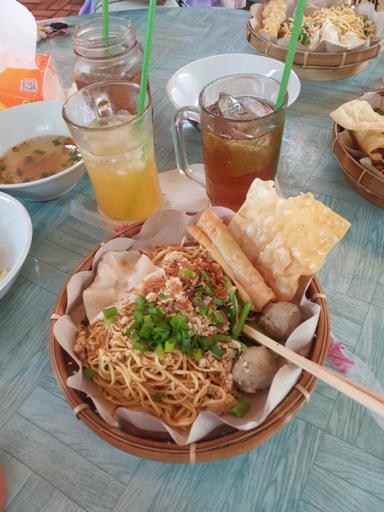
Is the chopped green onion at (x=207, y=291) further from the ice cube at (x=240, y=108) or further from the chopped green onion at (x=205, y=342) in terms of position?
the ice cube at (x=240, y=108)

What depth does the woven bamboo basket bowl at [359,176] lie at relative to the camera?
125 centimetres

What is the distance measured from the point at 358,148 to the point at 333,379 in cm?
91

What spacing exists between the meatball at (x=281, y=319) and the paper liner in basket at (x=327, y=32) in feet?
4.29

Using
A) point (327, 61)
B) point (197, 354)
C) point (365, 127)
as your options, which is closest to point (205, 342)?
point (197, 354)

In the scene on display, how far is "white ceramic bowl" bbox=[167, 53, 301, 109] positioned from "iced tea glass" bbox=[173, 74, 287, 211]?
41 cm

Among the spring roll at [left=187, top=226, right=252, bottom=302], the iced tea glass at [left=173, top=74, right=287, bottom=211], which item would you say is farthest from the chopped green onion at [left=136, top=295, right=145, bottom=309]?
the iced tea glass at [left=173, top=74, right=287, bottom=211]

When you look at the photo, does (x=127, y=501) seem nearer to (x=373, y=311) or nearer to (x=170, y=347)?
(x=170, y=347)

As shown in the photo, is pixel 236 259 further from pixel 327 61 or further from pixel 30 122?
pixel 327 61

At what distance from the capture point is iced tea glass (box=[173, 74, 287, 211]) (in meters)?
1.11

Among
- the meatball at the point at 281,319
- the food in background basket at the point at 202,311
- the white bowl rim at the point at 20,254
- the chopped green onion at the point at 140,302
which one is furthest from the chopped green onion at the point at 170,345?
the white bowl rim at the point at 20,254

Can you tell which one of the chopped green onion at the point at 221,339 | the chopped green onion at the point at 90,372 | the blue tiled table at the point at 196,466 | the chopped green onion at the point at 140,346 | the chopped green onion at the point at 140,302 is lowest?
the blue tiled table at the point at 196,466

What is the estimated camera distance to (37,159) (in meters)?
1.48

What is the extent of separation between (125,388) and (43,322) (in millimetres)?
388

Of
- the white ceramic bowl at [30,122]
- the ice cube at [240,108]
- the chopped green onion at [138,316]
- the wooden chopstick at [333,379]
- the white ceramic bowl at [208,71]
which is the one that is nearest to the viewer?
the wooden chopstick at [333,379]
